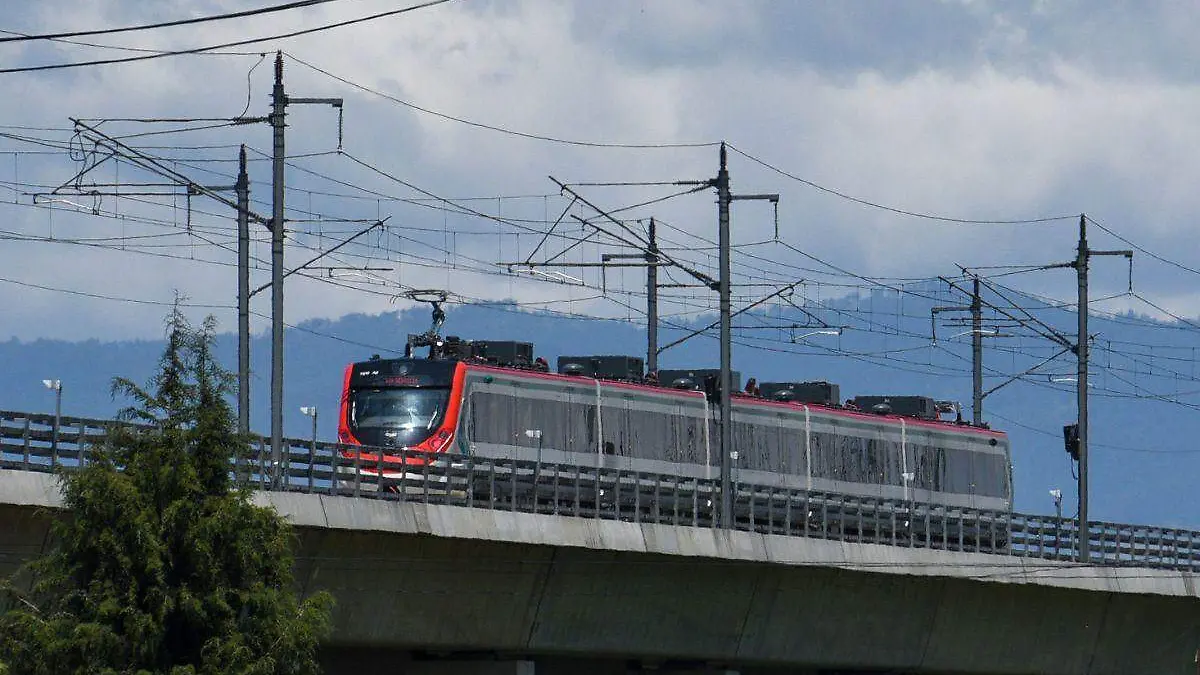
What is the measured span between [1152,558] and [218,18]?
36263 millimetres

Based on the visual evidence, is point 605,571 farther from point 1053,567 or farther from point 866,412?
point 866,412

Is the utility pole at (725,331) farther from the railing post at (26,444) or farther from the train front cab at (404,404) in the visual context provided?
the railing post at (26,444)

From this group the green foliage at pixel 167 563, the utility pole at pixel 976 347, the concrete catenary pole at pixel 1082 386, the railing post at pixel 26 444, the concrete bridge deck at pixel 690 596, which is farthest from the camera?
the utility pole at pixel 976 347

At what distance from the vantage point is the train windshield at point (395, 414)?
47.8 metres

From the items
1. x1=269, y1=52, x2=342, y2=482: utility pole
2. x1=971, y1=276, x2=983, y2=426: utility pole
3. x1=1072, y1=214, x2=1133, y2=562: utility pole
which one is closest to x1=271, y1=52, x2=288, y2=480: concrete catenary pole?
x1=269, y1=52, x2=342, y2=482: utility pole

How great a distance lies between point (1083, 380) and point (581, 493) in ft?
47.0

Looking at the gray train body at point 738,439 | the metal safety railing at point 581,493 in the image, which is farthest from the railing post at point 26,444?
the gray train body at point 738,439

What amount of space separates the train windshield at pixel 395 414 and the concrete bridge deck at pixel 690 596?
5.58 m

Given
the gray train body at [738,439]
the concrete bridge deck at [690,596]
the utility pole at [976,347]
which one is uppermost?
the utility pole at [976,347]

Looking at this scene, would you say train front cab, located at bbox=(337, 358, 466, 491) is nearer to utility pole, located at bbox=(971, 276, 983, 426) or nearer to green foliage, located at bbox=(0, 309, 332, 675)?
green foliage, located at bbox=(0, 309, 332, 675)

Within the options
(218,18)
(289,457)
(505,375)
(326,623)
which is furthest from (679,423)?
(218,18)

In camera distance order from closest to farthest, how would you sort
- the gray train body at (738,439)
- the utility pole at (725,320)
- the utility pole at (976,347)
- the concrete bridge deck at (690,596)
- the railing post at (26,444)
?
the railing post at (26,444), the concrete bridge deck at (690,596), the utility pole at (725,320), the gray train body at (738,439), the utility pole at (976,347)

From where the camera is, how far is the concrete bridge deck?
37.9m

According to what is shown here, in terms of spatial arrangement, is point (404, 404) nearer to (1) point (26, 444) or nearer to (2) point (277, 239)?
(2) point (277, 239)
